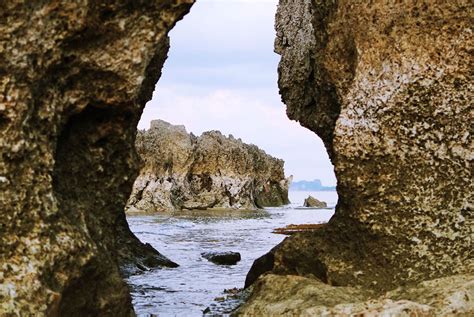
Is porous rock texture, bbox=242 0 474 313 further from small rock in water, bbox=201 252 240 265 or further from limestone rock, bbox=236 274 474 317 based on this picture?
small rock in water, bbox=201 252 240 265

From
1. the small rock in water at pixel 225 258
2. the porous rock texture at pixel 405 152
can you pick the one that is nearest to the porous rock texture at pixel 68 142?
the porous rock texture at pixel 405 152

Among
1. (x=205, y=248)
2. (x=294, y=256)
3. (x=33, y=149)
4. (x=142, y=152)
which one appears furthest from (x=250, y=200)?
(x=33, y=149)

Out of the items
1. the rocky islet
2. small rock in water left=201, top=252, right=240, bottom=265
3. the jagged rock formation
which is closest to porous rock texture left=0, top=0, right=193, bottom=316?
the rocky islet

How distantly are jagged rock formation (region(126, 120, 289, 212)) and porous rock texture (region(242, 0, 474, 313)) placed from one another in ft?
142

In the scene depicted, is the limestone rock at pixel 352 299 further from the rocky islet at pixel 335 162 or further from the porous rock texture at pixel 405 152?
the porous rock texture at pixel 405 152

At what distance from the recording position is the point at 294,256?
1006 cm

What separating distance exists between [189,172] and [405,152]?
49440 mm

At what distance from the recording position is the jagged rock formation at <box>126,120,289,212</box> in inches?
2119

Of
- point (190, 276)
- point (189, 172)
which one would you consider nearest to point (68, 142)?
point (190, 276)

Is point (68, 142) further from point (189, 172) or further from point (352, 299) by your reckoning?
point (189, 172)

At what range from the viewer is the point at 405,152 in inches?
345

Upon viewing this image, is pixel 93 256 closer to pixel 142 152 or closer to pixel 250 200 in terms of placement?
pixel 142 152

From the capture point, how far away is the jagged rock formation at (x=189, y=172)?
53.8 m

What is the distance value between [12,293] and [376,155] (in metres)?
5.15
